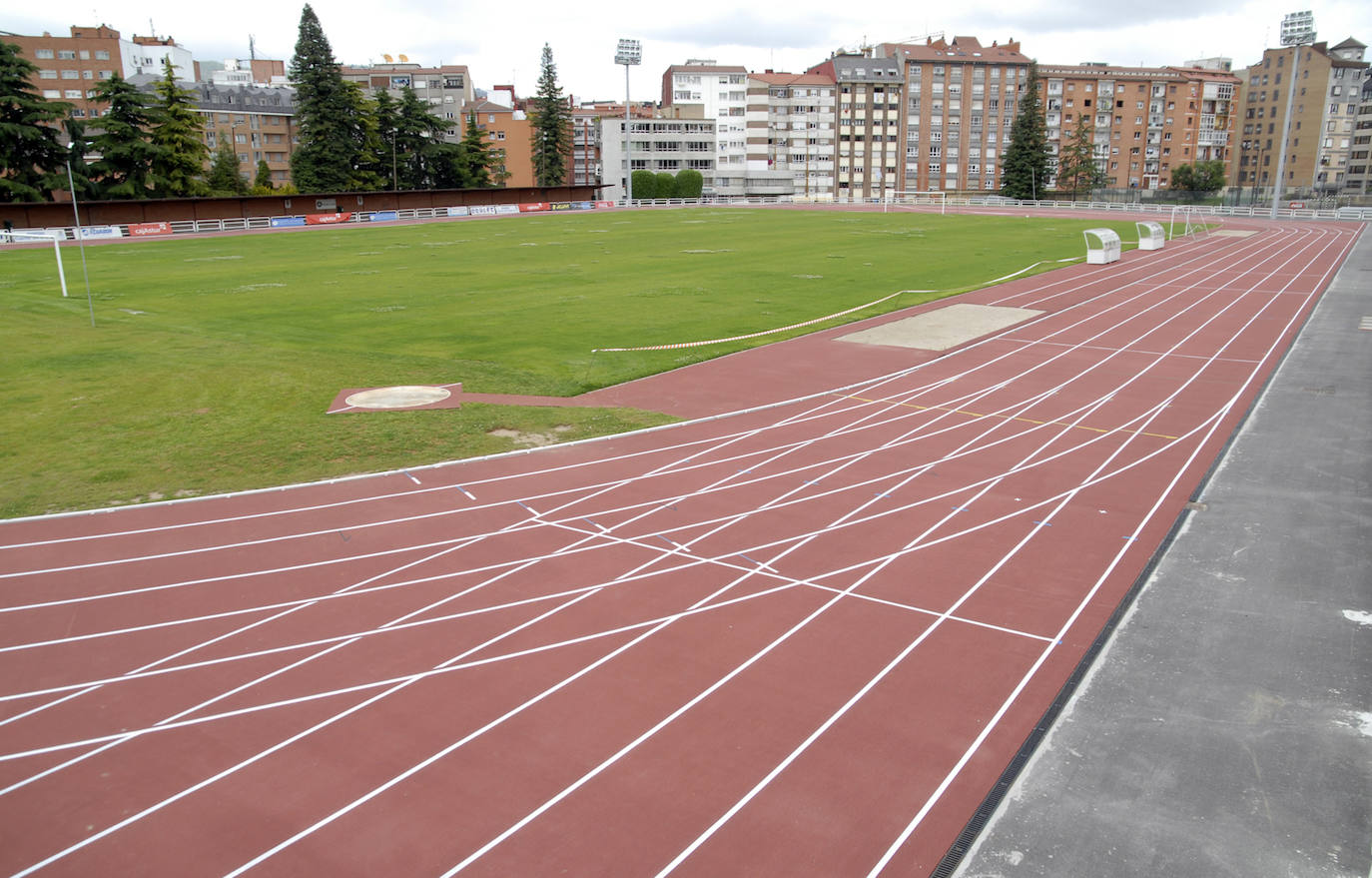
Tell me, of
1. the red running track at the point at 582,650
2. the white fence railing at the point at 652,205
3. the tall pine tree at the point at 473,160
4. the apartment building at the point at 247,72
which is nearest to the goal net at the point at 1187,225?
the white fence railing at the point at 652,205

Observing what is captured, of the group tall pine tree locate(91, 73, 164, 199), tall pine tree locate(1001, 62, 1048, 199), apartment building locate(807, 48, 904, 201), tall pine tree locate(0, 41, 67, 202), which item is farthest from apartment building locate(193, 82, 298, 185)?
tall pine tree locate(1001, 62, 1048, 199)

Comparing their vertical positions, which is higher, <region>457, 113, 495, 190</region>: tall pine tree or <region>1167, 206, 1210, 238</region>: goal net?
<region>457, 113, 495, 190</region>: tall pine tree

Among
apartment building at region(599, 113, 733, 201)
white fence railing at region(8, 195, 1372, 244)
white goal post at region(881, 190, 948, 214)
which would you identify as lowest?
white fence railing at region(8, 195, 1372, 244)

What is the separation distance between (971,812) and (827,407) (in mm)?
9264

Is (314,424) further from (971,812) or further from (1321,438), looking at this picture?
(1321,438)

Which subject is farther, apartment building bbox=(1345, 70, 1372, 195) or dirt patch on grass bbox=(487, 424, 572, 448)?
apartment building bbox=(1345, 70, 1372, 195)

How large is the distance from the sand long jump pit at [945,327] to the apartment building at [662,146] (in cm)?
8963

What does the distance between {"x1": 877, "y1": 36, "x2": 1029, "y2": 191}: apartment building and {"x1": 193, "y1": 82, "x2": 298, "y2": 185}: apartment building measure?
7347 cm

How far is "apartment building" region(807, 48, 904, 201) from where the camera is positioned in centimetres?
11062

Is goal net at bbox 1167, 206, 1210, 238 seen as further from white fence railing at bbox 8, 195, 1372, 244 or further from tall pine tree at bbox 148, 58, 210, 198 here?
tall pine tree at bbox 148, 58, 210, 198

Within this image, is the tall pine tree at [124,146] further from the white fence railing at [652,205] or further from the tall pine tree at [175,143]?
the white fence railing at [652,205]

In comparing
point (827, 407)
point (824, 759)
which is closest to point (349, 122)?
point (827, 407)

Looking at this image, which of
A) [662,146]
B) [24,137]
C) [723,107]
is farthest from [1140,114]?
[24,137]

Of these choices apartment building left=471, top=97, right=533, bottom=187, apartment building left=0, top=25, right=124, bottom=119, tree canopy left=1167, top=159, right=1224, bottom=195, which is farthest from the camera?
apartment building left=471, top=97, right=533, bottom=187
